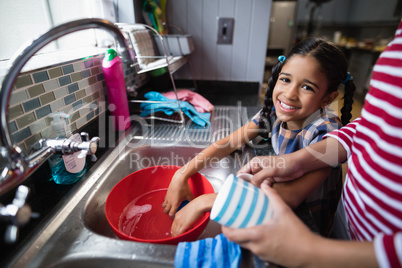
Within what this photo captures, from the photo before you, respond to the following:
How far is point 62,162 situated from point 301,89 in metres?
0.81

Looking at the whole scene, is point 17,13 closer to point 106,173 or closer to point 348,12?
point 106,173

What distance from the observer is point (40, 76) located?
2.22 ft

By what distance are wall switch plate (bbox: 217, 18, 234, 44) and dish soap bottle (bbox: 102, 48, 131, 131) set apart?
939 millimetres

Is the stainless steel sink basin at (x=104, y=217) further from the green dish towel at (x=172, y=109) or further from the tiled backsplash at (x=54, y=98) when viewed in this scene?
the tiled backsplash at (x=54, y=98)

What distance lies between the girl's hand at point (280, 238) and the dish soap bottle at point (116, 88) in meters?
0.82

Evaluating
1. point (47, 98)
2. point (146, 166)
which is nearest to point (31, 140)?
point (47, 98)

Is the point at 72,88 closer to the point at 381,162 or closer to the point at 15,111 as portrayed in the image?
the point at 15,111

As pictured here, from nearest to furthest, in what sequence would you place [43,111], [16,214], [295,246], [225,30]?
1. [295,246]
2. [16,214]
3. [43,111]
4. [225,30]

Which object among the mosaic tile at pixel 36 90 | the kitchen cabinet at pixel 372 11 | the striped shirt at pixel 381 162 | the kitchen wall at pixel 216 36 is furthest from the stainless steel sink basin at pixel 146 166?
the kitchen cabinet at pixel 372 11

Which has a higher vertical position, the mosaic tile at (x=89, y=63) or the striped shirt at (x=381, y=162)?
the mosaic tile at (x=89, y=63)

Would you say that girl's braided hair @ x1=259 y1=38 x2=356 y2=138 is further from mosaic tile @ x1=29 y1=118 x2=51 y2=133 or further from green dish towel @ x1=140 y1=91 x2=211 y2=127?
mosaic tile @ x1=29 y1=118 x2=51 y2=133

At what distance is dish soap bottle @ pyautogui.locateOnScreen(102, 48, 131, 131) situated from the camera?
3.10 ft

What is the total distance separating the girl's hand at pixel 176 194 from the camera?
72cm

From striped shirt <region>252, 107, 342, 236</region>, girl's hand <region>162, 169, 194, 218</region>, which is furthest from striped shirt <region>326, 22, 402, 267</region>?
girl's hand <region>162, 169, 194, 218</region>
